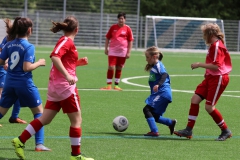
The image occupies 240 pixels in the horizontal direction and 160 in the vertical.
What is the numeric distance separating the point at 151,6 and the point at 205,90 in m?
45.7

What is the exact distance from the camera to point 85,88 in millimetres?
17750

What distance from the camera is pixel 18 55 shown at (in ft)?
28.0

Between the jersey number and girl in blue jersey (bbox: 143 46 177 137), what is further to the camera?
girl in blue jersey (bbox: 143 46 177 137)

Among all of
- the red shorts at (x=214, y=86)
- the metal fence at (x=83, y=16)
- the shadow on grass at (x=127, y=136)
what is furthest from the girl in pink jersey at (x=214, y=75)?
the metal fence at (x=83, y=16)

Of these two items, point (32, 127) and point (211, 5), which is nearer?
point (32, 127)

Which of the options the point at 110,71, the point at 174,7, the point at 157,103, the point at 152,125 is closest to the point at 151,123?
the point at 152,125

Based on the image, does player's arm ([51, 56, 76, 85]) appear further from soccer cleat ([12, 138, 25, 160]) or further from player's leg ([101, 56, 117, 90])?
player's leg ([101, 56, 117, 90])

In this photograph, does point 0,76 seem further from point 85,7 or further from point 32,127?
point 85,7

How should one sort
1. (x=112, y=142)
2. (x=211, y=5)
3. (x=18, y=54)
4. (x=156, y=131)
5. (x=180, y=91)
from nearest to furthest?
(x=18, y=54) < (x=112, y=142) < (x=156, y=131) < (x=180, y=91) < (x=211, y=5)

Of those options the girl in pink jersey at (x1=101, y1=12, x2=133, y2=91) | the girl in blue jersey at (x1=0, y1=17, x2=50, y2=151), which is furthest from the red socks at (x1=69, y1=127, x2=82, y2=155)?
the girl in pink jersey at (x1=101, y1=12, x2=133, y2=91)

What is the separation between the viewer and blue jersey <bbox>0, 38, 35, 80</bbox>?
8.51 meters

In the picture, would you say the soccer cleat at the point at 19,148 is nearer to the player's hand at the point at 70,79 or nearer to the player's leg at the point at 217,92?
the player's hand at the point at 70,79

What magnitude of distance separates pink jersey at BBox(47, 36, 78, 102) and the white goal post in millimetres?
37729

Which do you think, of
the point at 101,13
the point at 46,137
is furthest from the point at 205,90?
the point at 101,13
